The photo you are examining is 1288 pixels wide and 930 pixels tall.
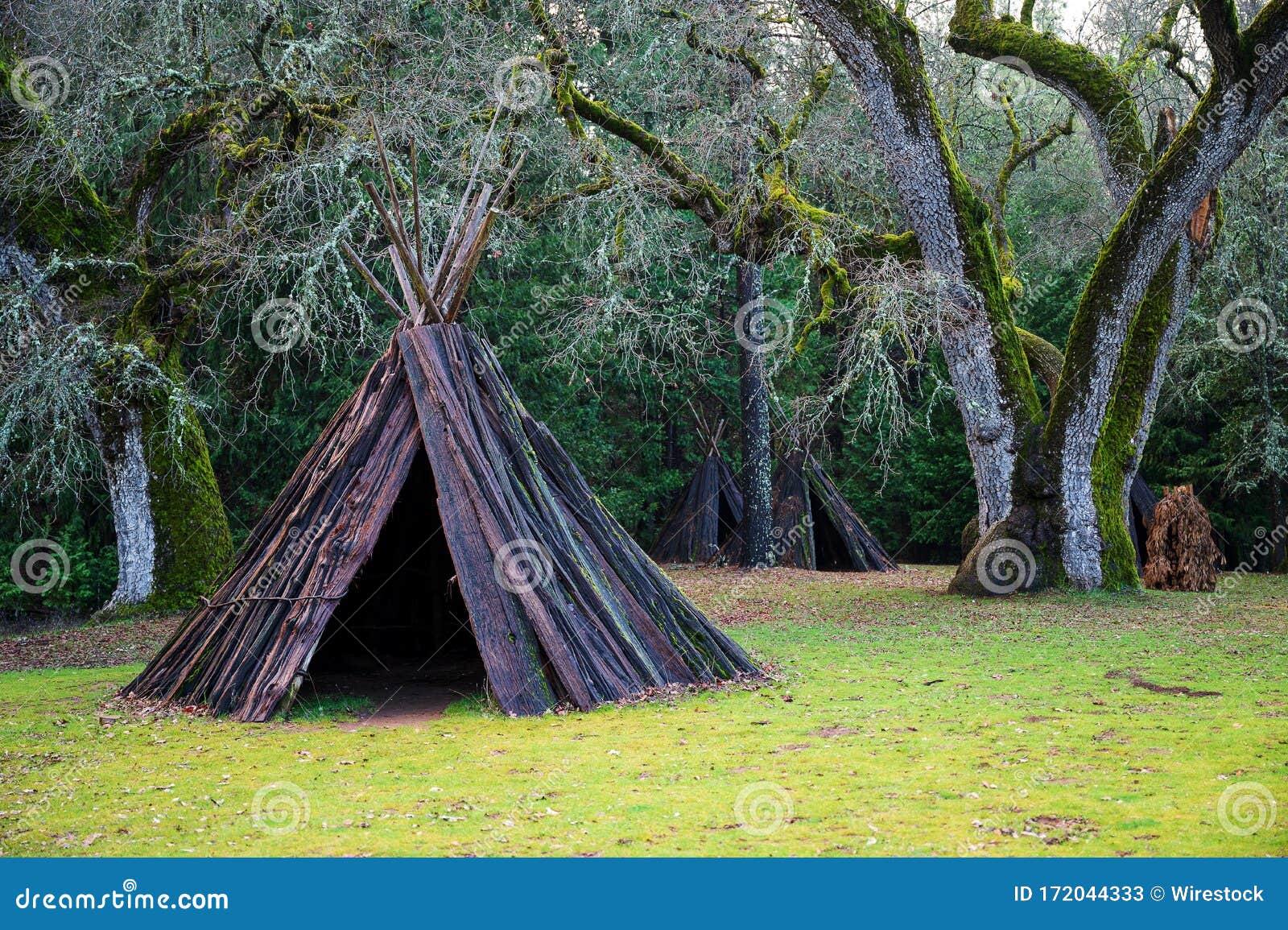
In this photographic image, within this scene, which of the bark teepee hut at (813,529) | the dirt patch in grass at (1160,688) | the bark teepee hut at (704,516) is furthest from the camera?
the bark teepee hut at (704,516)

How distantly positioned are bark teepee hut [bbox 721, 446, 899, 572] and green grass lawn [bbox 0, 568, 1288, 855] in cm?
910

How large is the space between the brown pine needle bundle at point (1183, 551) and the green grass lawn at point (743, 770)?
5.43 meters

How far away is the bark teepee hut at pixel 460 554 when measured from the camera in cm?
716

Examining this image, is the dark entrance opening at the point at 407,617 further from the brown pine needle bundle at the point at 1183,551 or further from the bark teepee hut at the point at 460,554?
the brown pine needle bundle at the point at 1183,551

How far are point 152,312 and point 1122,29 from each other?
1284 centimetres

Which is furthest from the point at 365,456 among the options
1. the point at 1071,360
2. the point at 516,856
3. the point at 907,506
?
the point at 907,506

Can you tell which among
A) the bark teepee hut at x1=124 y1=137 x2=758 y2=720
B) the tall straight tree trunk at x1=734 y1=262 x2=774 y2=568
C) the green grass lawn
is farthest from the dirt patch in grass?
the tall straight tree trunk at x1=734 y1=262 x2=774 y2=568

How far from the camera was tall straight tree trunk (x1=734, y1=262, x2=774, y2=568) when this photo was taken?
17578mm

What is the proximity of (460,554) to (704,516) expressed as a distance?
1243cm

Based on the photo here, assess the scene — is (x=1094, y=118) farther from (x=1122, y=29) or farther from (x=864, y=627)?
(x=864, y=627)

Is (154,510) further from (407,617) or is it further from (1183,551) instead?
Result: (1183,551)

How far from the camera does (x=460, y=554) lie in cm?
729

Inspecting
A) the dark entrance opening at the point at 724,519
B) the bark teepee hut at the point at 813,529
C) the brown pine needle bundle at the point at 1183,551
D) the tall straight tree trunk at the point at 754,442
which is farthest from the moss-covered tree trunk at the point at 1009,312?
the dark entrance opening at the point at 724,519

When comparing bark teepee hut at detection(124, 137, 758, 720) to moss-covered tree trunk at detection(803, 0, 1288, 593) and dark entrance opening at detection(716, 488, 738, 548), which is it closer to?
moss-covered tree trunk at detection(803, 0, 1288, 593)
